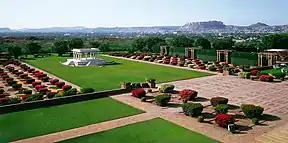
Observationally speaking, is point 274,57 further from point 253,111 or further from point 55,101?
point 55,101

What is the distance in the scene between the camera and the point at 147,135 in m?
15.2

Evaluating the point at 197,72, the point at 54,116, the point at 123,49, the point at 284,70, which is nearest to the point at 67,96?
the point at 54,116

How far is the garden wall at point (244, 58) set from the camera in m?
43.7

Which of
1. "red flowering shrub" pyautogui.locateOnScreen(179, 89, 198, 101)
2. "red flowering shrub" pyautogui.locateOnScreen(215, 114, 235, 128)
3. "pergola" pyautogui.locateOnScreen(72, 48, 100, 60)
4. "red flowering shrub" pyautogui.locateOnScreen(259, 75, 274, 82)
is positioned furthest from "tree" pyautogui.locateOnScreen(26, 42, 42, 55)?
"red flowering shrub" pyautogui.locateOnScreen(215, 114, 235, 128)

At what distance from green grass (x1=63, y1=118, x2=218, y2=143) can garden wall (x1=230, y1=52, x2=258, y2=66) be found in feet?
102

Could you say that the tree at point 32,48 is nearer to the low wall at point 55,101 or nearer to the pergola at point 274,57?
the low wall at point 55,101

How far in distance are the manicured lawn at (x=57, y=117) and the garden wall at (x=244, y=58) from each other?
28.5 m

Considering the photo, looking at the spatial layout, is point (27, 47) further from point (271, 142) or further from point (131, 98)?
point (271, 142)

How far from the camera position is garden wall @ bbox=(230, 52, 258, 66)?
4372cm

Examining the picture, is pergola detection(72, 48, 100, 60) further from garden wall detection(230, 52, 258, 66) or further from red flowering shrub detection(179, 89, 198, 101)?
red flowering shrub detection(179, 89, 198, 101)

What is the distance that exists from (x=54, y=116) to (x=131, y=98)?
21.2ft

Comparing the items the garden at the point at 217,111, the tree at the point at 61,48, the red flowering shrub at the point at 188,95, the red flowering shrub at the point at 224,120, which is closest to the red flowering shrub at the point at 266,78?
the garden at the point at 217,111

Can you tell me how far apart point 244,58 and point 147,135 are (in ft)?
111

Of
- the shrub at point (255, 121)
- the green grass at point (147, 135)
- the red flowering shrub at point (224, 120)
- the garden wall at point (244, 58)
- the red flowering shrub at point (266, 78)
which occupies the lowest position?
the green grass at point (147, 135)
